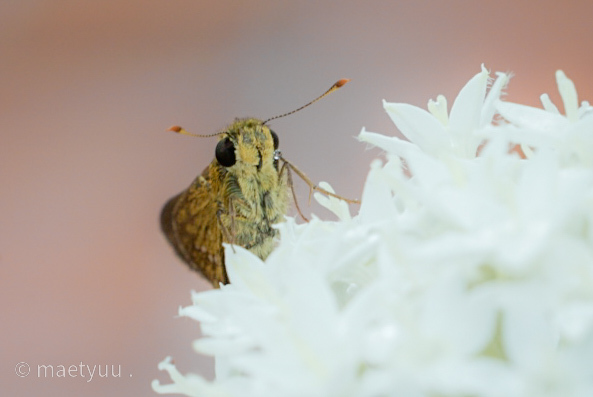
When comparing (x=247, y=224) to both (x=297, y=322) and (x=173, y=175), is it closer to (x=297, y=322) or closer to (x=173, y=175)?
(x=297, y=322)

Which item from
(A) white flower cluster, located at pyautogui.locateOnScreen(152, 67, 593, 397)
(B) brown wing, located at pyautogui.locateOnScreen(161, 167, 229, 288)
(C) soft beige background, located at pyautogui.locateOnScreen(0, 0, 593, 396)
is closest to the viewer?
(A) white flower cluster, located at pyautogui.locateOnScreen(152, 67, 593, 397)

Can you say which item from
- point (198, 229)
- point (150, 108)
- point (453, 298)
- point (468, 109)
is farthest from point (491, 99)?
point (150, 108)

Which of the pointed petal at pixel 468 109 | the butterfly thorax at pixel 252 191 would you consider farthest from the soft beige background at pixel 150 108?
the pointed petal at pixel 468 109

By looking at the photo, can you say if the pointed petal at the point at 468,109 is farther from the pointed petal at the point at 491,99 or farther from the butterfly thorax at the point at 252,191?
the butterfly thorax at the point at 252,191

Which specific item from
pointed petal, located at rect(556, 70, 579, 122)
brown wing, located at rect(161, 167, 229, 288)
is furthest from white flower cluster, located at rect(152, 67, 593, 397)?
brown wing, located at rect(161, 167, 229, 288)

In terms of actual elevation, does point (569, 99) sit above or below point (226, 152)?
below

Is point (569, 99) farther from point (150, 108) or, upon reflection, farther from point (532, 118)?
point (150, 108)

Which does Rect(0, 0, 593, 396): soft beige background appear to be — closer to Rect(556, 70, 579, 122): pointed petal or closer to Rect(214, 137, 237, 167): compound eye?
Rect(214, 137, 237, 167): compound eye
